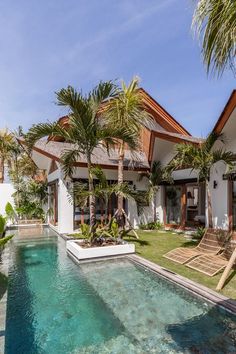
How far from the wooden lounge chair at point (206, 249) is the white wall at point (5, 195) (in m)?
17.0

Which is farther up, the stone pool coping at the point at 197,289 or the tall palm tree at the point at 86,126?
the tall palm tree at the point at 86,126

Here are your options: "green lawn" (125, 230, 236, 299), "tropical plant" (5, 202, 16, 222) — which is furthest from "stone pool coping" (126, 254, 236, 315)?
"tropical plant" (5, 202, 16, 222)

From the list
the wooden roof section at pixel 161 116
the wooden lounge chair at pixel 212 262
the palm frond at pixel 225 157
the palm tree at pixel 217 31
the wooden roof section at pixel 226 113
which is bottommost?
the wooden lounge chair at pixel 212 262

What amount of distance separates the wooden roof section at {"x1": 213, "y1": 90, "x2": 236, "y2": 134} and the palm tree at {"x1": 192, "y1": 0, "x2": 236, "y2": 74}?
8064 millimetres

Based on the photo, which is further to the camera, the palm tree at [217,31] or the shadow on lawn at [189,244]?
the shadow on lawn at [189,244]

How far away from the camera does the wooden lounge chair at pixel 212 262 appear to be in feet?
26.2

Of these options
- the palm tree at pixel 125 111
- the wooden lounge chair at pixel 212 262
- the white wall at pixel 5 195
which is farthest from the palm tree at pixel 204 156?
the white wall at pixel 5 195

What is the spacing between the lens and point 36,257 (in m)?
11.1

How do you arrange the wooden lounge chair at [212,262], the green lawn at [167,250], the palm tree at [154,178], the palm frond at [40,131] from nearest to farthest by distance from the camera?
the green lawn at [167,250]
the wooden lounge chair at [212,262]
the palm frond at [40,131]
the palm tree at [154,178]

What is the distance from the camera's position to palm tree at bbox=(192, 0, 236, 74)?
125 inches

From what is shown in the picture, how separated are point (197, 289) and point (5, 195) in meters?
20.0

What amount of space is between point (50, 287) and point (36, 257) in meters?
4.10

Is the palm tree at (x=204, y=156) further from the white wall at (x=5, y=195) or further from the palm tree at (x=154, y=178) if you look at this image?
the white wall at (x=5, y=195)

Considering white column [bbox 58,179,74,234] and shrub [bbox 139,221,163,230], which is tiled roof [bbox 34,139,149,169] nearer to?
white column [bbox 58,179,74,234]
